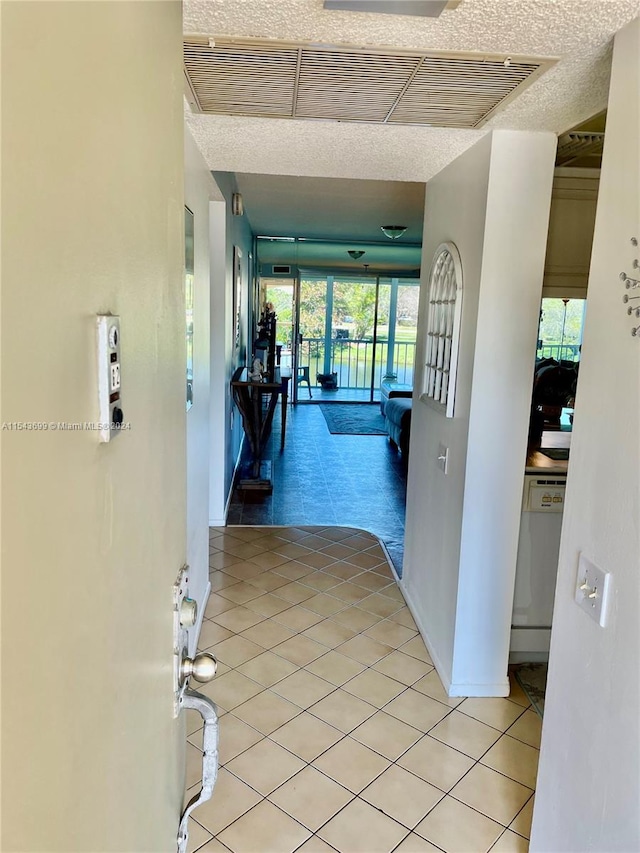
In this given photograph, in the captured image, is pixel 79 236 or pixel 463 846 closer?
pixel 79 236

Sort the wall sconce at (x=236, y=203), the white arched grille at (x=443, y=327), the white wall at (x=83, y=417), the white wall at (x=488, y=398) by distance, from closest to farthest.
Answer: the white wall at (x=83, y=417) → the white wall at (x=488, y=398) → the white arched grille at (x=443, y=327) → the wall sconce at (x=236, y=203)

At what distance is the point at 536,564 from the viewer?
2721 mm

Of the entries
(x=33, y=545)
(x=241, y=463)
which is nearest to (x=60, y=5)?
(x=33, y=545)

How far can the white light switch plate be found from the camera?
126cm

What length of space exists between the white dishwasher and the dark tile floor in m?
1.03

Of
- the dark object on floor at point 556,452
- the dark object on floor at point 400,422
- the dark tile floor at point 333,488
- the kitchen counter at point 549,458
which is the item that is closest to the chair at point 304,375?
the dark tile floor at point 333,488

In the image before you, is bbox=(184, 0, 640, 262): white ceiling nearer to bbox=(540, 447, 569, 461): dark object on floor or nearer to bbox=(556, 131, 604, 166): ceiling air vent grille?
bbox=(556, 131, 604, 166): ceiling air vent grille

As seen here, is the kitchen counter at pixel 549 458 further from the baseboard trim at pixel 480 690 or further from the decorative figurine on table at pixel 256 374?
the decorative figurine on table at pixel 256 374

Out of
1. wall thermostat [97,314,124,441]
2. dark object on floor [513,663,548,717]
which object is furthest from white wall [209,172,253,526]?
wall thermostat [97,314,124,441]

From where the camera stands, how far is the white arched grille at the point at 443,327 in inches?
96.5

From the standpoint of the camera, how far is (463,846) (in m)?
1.80

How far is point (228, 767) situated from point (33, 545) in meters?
1.96

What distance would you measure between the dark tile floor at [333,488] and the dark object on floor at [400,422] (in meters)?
0.20

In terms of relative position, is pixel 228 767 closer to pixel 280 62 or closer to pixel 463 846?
pixel 463 846
